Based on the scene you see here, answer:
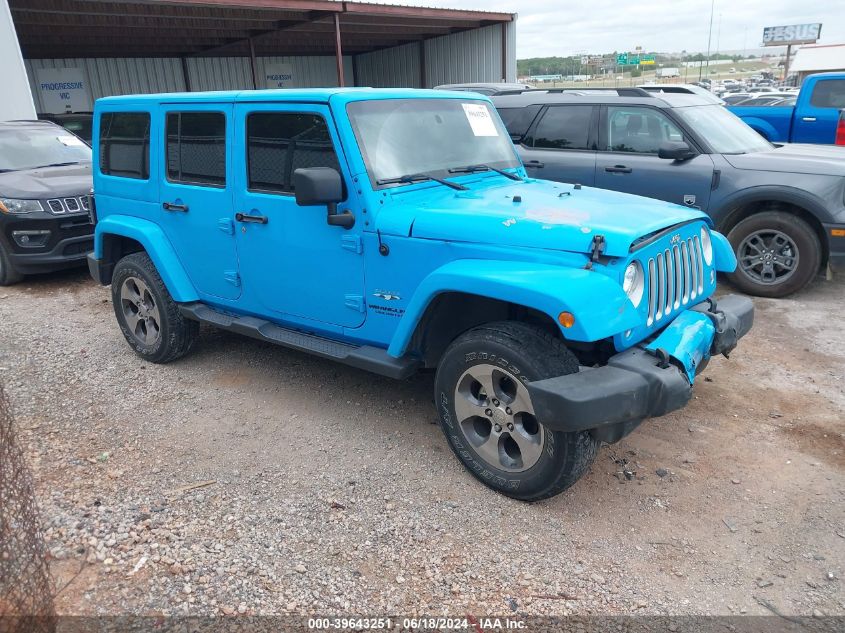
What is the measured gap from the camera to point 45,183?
24.6 ft

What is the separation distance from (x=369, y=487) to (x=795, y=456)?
7.80ft

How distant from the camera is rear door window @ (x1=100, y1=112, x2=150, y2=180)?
15.7 feet

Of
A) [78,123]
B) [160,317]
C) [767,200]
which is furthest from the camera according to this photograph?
[78,123]

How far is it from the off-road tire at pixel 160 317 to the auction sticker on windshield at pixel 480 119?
8.32 feet

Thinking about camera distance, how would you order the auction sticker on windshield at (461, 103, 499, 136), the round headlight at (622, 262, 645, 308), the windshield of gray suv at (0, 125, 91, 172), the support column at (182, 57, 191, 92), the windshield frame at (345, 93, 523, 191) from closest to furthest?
the round headlight at (622, 262, 645, 308), the windshield frame at (345, 93, 523, 191), the auction sticker on windshield at (461, 103, 499, 136), the windshield of gray suv at (0, 125, 91, 172), the support column at (182, 57, 191, 92)

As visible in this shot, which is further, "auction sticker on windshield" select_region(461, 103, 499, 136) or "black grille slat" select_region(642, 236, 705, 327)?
"auction sticker on windshield" select_region(461, 103, 499, 136)

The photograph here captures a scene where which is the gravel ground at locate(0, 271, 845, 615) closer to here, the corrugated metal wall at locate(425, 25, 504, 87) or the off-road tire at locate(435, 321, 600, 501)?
the off-road tire at locate(435, 321, 600, 501)

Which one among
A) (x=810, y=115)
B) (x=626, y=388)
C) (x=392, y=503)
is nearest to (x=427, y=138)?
(x=626, y=388)

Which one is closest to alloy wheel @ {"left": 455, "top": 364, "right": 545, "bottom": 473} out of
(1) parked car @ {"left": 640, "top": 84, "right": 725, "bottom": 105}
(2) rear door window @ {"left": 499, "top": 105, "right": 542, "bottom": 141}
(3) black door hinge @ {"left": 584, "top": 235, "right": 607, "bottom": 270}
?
(3) black door hinge @ {"left": 584, "top": 235, "right": 607, "bottom": 270}

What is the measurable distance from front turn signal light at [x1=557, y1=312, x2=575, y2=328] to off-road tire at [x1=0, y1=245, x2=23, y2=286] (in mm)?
7014

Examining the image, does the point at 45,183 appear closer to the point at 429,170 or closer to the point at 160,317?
the point at 160,317

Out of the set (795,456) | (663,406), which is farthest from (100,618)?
(795,456)

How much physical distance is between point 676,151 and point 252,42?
49.2ft

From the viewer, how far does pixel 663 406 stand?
286 centimetres
